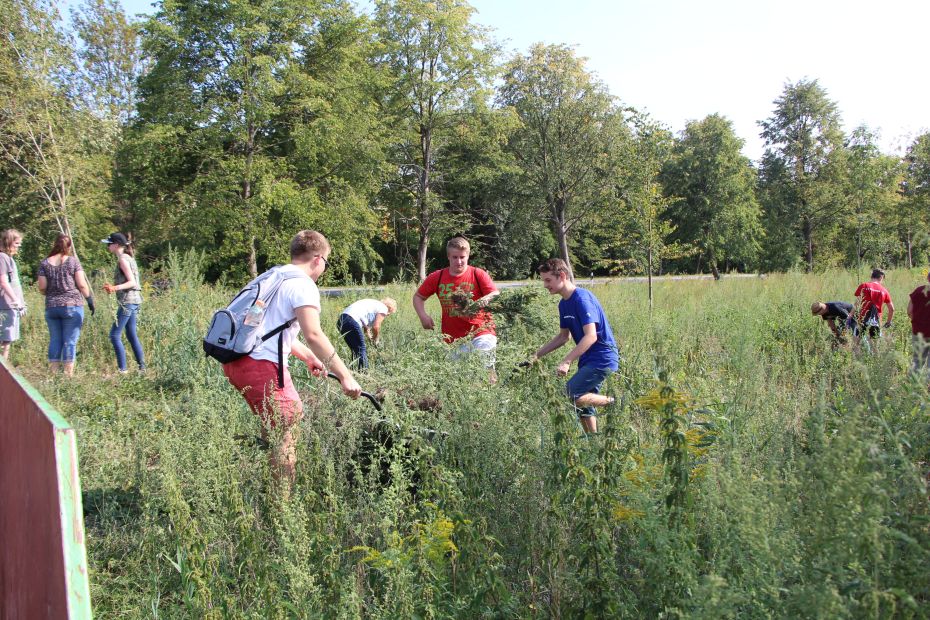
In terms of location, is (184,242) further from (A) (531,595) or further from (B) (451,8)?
(A) (531,595)

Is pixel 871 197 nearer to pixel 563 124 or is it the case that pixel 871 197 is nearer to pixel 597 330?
pixel 563 124

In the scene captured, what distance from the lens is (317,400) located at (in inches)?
157

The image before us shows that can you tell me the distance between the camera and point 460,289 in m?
6.05

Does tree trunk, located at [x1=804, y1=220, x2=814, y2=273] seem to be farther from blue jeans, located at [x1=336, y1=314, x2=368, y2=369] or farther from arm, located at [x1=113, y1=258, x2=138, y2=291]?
arm, located at [x1=113, y1=258, x2=138, y2=291]

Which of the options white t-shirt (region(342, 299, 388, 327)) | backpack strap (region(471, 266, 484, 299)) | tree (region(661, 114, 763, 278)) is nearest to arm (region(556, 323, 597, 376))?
backpack strap (region(471, 266, 484, 299))

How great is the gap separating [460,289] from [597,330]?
1364mm

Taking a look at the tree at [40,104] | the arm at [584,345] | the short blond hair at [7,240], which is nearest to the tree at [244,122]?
the tree at [40,104]

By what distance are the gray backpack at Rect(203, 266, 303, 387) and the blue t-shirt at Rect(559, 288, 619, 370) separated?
8.08ft

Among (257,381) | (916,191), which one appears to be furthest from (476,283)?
(916,191)

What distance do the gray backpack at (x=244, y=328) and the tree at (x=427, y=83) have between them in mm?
26199

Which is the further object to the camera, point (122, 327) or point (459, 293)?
point (122, 327)

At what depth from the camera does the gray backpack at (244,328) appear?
11.9ft

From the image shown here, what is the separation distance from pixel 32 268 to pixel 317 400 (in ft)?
76.7

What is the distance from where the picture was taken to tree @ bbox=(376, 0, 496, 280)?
29.5m
